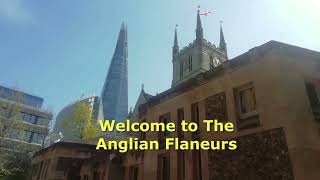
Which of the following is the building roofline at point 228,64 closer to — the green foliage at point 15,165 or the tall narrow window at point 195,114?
the tall narrow window at point 195,114

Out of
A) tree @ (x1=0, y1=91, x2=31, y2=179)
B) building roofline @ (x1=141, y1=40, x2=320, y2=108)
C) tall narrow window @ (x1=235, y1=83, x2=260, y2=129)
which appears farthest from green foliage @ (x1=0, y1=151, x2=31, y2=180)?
tall narrow window @ (x1=235, y1=83, x2=260, y2=129)

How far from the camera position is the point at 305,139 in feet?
34.0

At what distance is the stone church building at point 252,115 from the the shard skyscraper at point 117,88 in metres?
137

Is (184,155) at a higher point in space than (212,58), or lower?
lower

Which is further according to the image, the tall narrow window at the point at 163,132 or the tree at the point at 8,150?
the tree at the point at 8,150

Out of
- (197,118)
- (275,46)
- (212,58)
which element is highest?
(212,58)

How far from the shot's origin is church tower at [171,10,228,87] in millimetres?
63250

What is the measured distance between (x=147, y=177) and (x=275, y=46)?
10.5m

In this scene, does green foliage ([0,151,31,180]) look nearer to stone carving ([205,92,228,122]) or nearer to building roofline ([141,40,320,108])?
building roofline ([141,40,320,108])

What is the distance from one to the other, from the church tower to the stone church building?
46007mm

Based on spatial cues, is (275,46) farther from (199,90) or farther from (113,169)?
(113,169)

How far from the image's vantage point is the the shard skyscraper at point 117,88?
158 metres

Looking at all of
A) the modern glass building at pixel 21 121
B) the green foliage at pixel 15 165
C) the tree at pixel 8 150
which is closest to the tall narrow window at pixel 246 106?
the tree at pixel 8 150

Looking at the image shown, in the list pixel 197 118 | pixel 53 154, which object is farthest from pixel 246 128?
pixel 53 154
